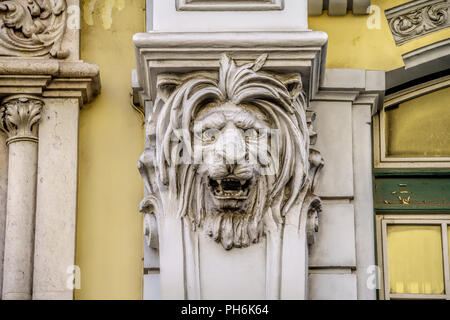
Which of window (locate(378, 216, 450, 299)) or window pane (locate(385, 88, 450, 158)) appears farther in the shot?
window pane (locate(385, 88, 450, 158))

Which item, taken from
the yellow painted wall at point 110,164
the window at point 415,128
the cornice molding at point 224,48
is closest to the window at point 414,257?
the window at point 415,128

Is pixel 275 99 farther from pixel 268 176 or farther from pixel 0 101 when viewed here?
pixel 0 101

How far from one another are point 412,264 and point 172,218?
1.52m

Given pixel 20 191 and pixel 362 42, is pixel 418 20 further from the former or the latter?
pixel 20 191

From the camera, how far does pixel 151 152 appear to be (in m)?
8.05

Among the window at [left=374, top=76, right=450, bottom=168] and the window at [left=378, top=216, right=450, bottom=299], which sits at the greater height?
the window at [left=374, top=76, right=450, bottom=168]

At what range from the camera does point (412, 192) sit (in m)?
8.50

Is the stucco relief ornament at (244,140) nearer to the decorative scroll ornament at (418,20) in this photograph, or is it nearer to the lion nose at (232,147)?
the lion nose at (232,147)

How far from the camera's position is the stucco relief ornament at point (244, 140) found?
305 inches

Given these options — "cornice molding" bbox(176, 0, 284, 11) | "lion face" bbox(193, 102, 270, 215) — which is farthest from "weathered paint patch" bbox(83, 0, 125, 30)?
"lion face" bbox(193, 102, 270, 215)

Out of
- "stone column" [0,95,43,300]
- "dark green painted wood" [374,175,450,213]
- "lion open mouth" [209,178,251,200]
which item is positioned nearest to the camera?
"lion open mouth" [209,178,251,200]

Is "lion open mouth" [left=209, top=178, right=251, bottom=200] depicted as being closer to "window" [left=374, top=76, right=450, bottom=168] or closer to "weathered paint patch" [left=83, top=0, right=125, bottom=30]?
"window" [left=374, top=76, right=450, bottom=168]

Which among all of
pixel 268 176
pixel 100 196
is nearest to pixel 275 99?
pixel 268 176

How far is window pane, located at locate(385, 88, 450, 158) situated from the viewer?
8.60 metres
